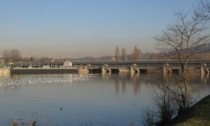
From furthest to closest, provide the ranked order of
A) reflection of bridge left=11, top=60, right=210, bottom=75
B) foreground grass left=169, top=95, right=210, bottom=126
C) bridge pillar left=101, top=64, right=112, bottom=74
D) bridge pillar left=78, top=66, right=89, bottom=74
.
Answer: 1. bridge pillar left=78, top=66, right=89, bottom=74
2. bridge pillar left=101, top=64, right=112, bottom=74
3. reflection of bridge left=11, top=60, right=210, bottom=75
4. foreground grass left=169, top=95, right=210, bottom=126

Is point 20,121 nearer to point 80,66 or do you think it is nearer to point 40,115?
point 40,115

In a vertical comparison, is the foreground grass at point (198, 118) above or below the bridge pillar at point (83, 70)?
above

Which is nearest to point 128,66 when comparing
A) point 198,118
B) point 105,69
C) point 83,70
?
point 105,69

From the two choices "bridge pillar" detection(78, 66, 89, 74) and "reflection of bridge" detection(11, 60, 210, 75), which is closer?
"reflection of bridge" detection(11, 60, 210, 75)

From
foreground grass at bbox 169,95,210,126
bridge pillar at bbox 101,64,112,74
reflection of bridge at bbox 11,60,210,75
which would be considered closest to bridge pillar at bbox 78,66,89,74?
reflection of bridge at bbox 11,60,210,75

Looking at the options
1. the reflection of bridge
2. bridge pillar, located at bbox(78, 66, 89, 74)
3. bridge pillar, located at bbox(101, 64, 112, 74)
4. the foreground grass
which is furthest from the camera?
bridge pillar, located at bbox(78, 66, 89, 74)

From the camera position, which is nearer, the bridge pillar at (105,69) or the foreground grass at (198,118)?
the foreground grass at (198,118)

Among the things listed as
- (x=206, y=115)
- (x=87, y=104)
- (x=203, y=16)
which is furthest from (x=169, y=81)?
(x=87, y=104)

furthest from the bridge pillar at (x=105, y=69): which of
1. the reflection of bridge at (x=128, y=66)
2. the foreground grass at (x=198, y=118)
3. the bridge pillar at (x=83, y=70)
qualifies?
the foreground grass at (x=198, y=118)

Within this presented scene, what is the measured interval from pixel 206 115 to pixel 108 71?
11244 centimetres

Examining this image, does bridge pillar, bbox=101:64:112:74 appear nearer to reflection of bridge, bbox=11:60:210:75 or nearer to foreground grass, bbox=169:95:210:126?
reflection of bridge, bbox=11:60:210:75

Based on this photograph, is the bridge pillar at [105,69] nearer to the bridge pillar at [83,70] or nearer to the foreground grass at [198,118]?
the bridge pillar at [83,70]

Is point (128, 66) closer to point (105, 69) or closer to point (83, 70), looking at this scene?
point (105, 69)

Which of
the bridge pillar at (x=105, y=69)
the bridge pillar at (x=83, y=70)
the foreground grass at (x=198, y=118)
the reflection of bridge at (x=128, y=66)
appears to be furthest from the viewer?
the bridge pillar at (x=83, y=70)
